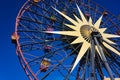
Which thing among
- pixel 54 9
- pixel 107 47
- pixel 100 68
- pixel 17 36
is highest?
pixel 54 9

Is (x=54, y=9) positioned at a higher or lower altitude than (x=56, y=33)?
higher

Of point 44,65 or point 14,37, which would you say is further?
point 44,65

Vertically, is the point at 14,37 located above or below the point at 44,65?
above

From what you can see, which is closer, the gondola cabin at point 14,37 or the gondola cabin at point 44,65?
the gondola cabin at point 14,37

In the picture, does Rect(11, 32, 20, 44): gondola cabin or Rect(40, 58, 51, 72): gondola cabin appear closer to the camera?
Rect(11, 32, 20, 44): gondola cabin

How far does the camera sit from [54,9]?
24.5 m

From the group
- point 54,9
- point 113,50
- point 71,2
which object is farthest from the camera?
point 71,2

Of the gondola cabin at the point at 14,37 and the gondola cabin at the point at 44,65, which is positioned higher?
the gondola cabin at the point at 14,37

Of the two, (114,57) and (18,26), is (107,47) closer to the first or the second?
(114,57)

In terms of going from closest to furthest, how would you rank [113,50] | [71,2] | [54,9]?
[113,50]
[54,9]
[71,2]

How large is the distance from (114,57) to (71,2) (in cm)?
644

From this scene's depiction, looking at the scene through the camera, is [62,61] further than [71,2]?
No

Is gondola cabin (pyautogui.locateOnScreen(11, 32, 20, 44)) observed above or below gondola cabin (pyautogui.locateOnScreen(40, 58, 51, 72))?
above

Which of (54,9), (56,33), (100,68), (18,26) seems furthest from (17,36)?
(100,68)
